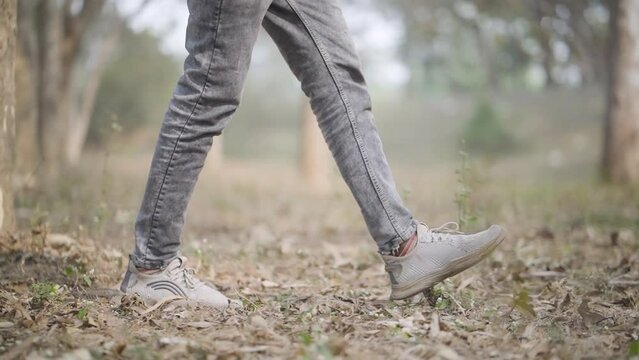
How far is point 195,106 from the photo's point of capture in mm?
2523

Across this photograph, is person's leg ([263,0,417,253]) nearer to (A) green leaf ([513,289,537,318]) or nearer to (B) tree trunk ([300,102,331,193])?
(A) green leaf ([513,289,537,318])

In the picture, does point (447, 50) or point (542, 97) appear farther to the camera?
point (447, 50)

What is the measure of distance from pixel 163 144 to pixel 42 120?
329 inches

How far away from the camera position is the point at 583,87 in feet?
74.7

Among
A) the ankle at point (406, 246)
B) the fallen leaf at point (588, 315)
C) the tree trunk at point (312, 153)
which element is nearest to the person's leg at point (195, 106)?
the ankle at point (406, 246)

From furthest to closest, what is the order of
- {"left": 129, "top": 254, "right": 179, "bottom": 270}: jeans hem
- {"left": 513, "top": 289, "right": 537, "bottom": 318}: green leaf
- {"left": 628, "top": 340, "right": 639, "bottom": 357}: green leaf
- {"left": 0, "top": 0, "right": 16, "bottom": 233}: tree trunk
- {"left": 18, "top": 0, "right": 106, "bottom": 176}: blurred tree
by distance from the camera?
{"left": 18, "top": 0, "right": 106, "bottom": 176}: blurred tree
{"left": 0, "top": 0, "right": 16, "bottom": 233}: tree trunk
{"left": 129, "top": 254, "right": 179, "bottom": 270}: jeans hem
{"left": 513, "top": 289, "right": 537, "bottom": 318}: green leaf
{"left": 628, "top": 340, "right": 639, "bottom": 357}: green leaf

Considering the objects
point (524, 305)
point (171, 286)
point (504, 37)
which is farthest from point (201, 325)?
point (504, 37)

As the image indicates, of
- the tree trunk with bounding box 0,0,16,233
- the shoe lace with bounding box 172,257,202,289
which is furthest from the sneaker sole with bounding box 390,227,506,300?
the tree trunk with bounding box 0,0,16,233

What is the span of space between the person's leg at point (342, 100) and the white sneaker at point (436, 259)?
0.07 metres

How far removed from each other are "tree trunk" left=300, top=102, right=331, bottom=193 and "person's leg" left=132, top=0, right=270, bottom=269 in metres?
9.57

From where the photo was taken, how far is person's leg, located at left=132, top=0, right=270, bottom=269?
246cm

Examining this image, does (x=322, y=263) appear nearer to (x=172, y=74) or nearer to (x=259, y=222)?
(x=259, y=222)

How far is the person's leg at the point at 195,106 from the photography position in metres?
2.46

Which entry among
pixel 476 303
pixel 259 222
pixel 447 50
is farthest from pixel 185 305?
pixel 447 50
